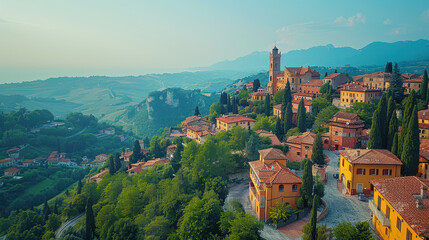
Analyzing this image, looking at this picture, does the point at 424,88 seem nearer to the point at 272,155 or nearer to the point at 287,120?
the point at 287,120

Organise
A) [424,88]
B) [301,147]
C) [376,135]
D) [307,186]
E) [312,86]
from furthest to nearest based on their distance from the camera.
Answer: [312,86], [424,88], [301,147], [376,135], [307,186]

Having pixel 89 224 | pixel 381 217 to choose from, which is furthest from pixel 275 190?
pixel 89 224

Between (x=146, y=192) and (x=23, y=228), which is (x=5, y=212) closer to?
(x=23, y=228)

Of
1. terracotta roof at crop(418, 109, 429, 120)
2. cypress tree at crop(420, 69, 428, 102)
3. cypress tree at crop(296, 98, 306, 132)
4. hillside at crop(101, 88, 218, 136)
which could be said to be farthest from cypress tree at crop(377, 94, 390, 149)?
hillside at crop(101, 88, 218, 136)

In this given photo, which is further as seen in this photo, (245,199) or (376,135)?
(245,199)

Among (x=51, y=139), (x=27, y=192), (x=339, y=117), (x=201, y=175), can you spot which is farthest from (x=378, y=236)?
(x=51, y=139)

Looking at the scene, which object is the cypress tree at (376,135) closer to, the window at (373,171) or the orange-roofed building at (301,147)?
the window at (373,171)

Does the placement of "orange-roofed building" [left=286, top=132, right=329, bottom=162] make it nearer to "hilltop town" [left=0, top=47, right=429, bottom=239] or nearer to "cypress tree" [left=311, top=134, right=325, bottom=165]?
"hilltop town" [left=0, top=47, right=429, bottom=239]
